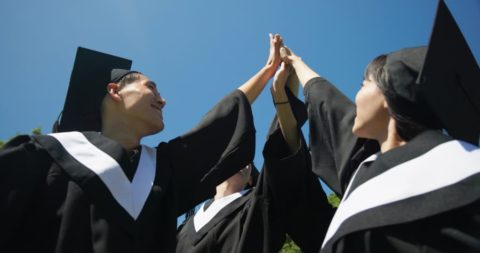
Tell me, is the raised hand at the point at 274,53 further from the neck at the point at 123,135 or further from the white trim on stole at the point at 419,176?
the white trim on stole at the point at 419,176

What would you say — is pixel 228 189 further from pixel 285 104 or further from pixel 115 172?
pixel 115 172

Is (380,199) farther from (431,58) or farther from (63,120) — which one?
(63,120)

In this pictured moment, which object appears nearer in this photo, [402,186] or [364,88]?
[402,186]

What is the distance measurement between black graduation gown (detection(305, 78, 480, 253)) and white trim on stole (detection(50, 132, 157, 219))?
3.43 ft

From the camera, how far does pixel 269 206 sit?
322 cm

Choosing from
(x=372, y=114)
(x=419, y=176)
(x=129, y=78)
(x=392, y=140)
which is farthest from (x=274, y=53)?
(x=419, y=176)

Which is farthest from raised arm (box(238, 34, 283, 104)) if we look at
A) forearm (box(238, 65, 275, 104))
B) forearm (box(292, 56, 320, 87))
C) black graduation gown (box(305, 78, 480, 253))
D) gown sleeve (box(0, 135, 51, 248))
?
gown sleeve (box(0, 135, 51, 248))

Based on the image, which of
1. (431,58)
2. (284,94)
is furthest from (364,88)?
(284,94)

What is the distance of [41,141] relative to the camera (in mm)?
2428

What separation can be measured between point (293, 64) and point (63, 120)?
182cm

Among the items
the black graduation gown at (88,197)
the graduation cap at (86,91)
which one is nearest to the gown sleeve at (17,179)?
the black graduation gown at (88,197)

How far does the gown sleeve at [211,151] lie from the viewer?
8.95ft

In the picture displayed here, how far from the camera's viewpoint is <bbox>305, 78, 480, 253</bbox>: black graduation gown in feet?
5.97

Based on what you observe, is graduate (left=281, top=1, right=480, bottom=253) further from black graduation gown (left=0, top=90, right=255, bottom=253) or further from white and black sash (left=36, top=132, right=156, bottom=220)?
white and black sash (left=36, top=132, right=156, bottom=220)
